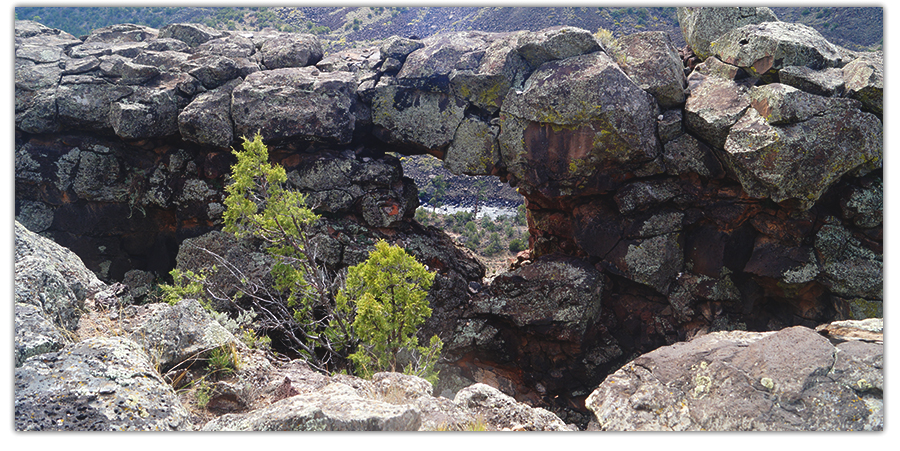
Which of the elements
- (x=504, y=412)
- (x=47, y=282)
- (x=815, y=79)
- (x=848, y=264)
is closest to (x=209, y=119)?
(x=47, y=282)

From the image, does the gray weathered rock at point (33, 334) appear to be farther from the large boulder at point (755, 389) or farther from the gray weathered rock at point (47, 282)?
the large boulder at point (755, 389)

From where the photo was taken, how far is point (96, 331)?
15.3ft

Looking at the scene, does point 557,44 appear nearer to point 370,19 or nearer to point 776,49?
point 776,49

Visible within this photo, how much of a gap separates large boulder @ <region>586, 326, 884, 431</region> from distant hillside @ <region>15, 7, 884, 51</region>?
12592 mm

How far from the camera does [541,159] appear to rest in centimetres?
1012

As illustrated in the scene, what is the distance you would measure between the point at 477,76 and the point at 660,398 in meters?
7.79

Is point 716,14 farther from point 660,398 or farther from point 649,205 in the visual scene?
point 660,398

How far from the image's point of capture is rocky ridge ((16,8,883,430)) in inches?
355

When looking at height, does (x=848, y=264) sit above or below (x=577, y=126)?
below

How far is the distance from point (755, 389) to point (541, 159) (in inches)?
268

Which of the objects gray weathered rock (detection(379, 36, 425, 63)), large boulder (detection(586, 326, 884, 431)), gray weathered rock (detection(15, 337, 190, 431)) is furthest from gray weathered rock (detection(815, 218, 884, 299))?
gray weathered rock (detection(15, 337, 190, 431))

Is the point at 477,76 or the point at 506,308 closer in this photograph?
the point at 477,76

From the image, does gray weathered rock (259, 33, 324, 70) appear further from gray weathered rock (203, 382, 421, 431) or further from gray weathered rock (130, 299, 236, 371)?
gray weathered rock (203, 382, 421, 431)

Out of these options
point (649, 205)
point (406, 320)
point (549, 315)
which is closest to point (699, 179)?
point (649, 205)
